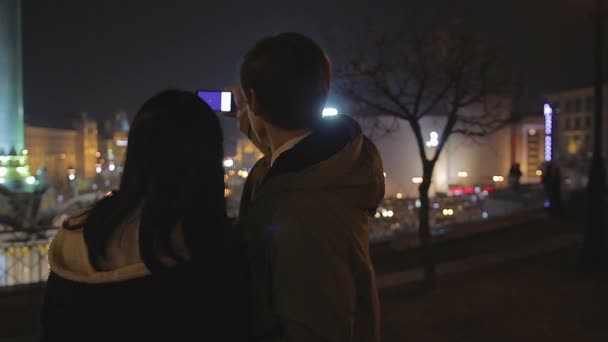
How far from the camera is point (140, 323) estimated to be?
1414mm

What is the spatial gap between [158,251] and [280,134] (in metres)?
0.52

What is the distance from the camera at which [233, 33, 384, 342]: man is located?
1421 millimetres

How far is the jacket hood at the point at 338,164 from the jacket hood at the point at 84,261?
1.55ft

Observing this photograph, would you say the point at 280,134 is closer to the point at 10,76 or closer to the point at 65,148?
the point at 10,76

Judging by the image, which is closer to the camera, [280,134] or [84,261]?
[84,261]

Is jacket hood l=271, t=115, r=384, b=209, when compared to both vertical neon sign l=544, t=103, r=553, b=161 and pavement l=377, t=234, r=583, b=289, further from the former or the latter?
vertical neon sign l=544, t=103, r=553, b=161

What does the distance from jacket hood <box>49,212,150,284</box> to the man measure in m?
0.32

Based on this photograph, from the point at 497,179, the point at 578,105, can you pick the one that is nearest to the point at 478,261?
the point at 497,179

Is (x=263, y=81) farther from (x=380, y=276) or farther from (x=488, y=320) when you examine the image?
(x=380, y=276)

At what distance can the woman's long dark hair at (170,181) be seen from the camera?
1.46 m

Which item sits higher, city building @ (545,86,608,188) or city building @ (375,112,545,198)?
city building @ (545,86,608,188)

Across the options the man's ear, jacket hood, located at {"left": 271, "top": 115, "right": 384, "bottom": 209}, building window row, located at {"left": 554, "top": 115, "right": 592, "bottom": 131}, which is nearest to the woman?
the man's ear

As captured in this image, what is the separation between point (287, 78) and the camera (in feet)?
5.08

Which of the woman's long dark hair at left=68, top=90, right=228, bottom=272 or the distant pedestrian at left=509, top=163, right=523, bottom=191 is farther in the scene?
the distant pedestrian at left=509, top=163, right=523, bottom=191
